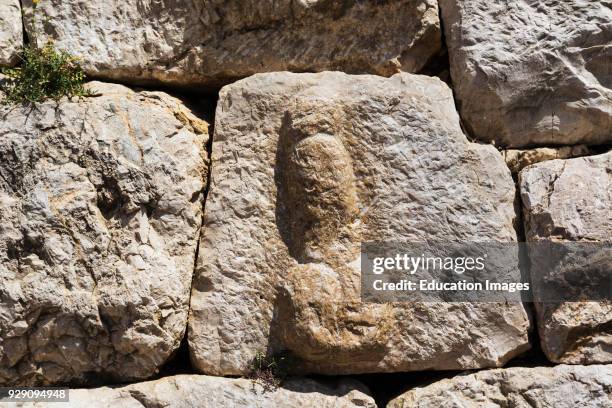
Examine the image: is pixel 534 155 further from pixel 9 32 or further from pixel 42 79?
pixel 9 32

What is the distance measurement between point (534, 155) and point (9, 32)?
101 inches

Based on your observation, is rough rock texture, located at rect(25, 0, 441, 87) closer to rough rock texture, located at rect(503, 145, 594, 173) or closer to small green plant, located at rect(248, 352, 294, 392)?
rough rock texture, located at rect(503, 145, 594, 173)

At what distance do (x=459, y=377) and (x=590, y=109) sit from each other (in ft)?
4.54

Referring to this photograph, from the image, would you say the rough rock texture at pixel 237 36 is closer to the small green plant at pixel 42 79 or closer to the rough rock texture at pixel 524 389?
the small green plant at pixel 42 79

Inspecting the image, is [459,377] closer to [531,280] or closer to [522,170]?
[531,280]

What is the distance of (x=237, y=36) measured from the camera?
3.93m

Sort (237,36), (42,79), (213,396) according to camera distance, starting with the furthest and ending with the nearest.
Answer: (237,36)
(42,79)
(213,396)

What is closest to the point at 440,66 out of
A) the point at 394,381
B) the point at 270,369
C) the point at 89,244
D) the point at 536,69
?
the point at 536,69

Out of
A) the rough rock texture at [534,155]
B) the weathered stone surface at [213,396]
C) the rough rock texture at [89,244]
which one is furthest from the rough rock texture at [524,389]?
the rough rock texture at [89,244]

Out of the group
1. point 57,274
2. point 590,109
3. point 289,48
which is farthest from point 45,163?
point 590,109

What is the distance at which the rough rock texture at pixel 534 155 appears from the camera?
12.5ft

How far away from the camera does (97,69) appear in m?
3.90

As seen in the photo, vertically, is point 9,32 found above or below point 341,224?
above

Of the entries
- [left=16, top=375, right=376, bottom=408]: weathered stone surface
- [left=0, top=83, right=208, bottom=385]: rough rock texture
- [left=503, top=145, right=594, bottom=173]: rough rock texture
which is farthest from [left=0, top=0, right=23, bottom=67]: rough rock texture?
[left=503, top=145, right=594, bottom=173]: rough rock texture
